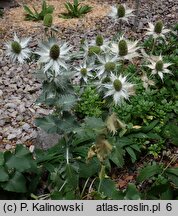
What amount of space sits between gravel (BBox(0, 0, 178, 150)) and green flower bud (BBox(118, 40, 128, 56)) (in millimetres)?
1063

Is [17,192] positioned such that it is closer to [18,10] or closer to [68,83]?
[68,83]

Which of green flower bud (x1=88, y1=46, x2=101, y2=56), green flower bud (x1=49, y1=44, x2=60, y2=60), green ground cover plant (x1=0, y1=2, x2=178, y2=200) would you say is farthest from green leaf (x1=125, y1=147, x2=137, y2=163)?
green flower bud (x1=49, y1=44, x2=60, y2=60)

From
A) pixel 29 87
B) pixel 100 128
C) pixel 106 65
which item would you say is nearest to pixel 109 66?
pixel 106 65

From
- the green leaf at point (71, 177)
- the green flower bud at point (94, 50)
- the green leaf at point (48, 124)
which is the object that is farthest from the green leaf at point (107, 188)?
the green flower bud at point (94, 50)

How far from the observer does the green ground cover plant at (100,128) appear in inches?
122

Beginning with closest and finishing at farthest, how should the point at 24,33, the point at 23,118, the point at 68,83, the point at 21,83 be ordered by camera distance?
1. the point at 68,83
2. the point at 23,118
3. the point at 21,83
4. the point at 24,33

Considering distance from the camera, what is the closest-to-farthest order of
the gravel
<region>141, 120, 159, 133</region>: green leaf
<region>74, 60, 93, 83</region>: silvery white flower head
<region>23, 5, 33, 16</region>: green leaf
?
<region>74, 60, 93, 83</region>: silvery white flower head, <region>141, 120, 159, 133</region>: green leaf, the gravel, <region>23, 5, 33, 16</region>: green leaf

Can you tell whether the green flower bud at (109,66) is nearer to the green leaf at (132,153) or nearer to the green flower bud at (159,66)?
the green flower bud at (159,66)

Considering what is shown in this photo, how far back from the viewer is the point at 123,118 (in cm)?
406

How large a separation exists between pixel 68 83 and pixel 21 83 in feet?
6.01

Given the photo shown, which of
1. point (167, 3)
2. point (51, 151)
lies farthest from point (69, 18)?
point (51, 151)

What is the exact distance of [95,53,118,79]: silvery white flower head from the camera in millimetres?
3219

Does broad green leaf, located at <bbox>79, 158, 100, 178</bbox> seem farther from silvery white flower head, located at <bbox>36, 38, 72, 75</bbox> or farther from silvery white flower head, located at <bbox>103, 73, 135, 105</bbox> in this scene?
silvery white flower head, located at <bbox>36, 38, 72, 75</bbox>

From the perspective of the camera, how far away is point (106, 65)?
3217 millimetres
